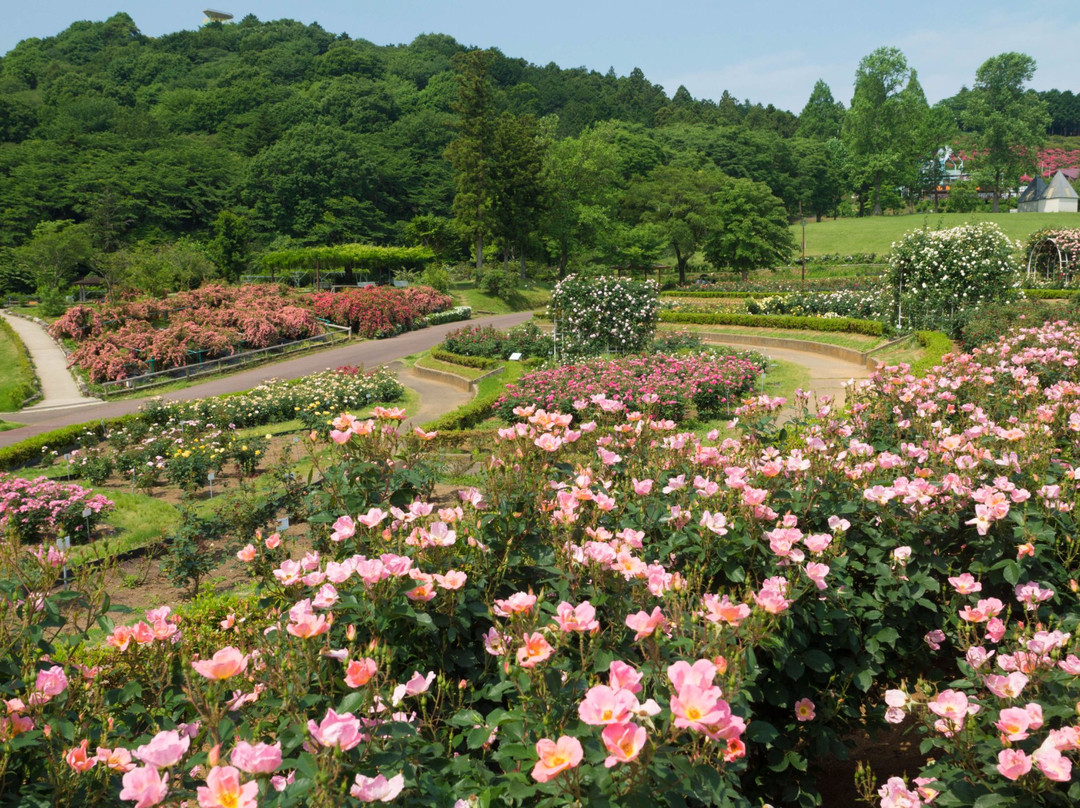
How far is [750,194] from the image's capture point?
38781 mm

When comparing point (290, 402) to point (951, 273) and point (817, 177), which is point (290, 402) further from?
point (817, 177)

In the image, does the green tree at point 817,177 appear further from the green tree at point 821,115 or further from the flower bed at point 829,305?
the flower bed at point 829,305

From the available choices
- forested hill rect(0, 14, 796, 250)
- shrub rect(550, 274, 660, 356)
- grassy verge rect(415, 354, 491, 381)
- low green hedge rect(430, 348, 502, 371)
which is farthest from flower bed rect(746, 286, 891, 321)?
forested hill rect(0, 14, 796, 250)

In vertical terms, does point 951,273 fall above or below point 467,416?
above

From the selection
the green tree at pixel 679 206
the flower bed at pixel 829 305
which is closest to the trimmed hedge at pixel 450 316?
the flower bed at pixel 829 305

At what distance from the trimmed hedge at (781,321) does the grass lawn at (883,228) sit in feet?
92.3

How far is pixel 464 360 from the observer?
19.3 meters

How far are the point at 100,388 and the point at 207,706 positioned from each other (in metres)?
20.3

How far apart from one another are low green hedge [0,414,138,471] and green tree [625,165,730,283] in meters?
31.9

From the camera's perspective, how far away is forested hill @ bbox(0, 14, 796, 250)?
49.8 metres

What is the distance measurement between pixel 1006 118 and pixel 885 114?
968cm

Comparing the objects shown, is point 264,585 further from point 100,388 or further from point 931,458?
point 100,388

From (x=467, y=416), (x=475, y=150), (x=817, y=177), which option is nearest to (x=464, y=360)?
(x=467, y=416)

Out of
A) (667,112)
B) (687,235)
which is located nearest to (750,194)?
(687,235)
